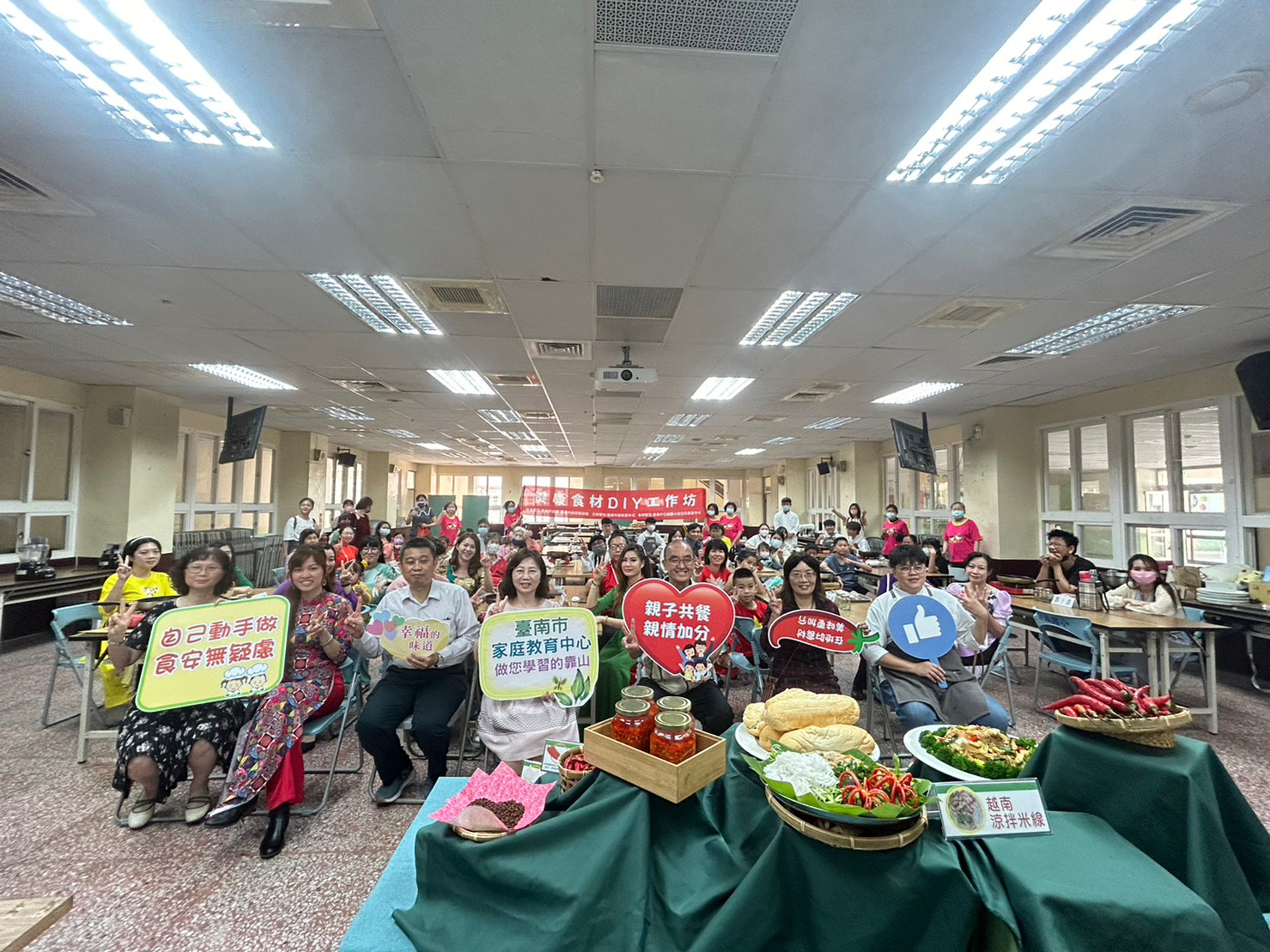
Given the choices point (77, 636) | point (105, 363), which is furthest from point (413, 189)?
point (105, 363)

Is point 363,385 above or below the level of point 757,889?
above

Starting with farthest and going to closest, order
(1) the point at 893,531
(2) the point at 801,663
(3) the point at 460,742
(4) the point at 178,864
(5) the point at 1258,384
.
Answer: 1. (1) the point at 893,531
2. (5) the point at 1258,384
3. (3) the point at 460,742
4. (2) the point at 801,663
5. (4) the point at 178,864

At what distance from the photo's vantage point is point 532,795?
136 cm

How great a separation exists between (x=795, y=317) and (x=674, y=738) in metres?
3.95

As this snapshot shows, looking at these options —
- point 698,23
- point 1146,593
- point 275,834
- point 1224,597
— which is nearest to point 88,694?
point 275,834

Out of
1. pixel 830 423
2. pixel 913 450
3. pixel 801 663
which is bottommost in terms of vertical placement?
pixel 801 663

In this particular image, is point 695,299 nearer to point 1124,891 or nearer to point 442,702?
point 442,702

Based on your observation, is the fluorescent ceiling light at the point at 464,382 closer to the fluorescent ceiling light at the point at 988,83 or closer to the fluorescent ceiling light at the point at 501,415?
the fluorescent ceiling light at the point at 501,415

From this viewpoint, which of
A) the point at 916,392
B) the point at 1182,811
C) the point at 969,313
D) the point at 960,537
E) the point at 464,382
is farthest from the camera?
the point at 960,537

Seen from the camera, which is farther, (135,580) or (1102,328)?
(1102,328)

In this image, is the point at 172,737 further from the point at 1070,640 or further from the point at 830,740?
the point at 1070,640

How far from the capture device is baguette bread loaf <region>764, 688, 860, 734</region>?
4.88 ft

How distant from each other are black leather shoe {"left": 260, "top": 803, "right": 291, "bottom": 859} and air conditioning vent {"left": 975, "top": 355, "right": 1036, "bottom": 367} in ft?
22.0

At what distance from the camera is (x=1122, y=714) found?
1.27 meters
